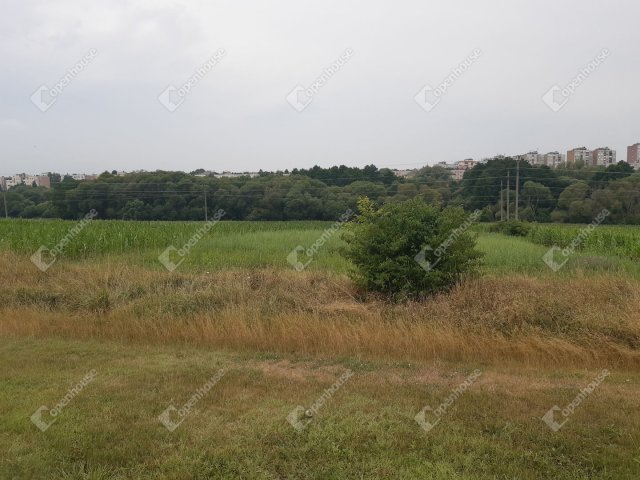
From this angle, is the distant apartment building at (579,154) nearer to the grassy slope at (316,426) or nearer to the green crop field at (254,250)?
the green crop field at (254,250)

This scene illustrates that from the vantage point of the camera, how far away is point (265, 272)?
37.1ft

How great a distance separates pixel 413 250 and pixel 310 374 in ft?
14.5

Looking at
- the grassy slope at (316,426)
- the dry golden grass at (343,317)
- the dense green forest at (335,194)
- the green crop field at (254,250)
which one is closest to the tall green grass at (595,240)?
the green crop field at (254,250)

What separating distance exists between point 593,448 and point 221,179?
157ft

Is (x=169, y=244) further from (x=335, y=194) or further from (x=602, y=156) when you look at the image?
(x=602, y=156)

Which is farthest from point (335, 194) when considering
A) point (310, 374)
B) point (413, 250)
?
point (310, 374)

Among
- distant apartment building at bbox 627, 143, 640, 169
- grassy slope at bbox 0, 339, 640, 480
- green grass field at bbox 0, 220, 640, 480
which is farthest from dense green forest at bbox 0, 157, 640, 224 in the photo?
grassy slope at bbox 0, 339, 640, 480

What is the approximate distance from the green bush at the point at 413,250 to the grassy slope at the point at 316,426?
130 inches

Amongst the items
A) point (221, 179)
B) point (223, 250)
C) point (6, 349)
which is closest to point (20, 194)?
point (221, 179)

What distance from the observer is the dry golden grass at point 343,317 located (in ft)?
22.4

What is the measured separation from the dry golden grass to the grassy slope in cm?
87

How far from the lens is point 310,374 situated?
18.8 ft

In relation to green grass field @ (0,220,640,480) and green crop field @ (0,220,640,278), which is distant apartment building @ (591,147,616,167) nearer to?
green crop field @ (0,220,640,278)

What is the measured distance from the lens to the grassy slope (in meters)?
3.52
